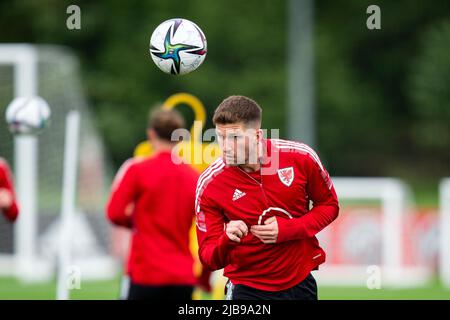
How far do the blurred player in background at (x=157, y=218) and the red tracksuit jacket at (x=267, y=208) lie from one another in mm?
1799

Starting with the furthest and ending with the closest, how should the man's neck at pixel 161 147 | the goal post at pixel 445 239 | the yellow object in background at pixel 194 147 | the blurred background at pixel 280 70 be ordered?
the blurred background at pixel 280 70
the goal post at pixel 445 239
the yellow object in background at pixel 194 147
the man's neck at pixel 161 147

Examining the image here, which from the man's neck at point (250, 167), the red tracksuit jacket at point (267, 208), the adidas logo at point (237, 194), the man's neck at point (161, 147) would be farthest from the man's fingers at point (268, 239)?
the man's neck at point (161, 147)

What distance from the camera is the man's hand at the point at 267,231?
5586mm

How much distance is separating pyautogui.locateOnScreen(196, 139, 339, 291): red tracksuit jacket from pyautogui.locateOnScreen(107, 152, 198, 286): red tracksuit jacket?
180cm

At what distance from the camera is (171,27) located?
20.7 feet

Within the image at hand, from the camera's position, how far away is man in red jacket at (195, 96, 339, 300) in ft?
18.8

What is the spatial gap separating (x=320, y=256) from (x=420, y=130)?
33430 millimetres

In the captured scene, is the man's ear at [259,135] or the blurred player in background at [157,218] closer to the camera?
the man's ear at [259,135]

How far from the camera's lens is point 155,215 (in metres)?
7.66

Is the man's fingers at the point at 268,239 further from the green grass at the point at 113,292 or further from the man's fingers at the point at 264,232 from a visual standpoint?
the green grass at the point at 113,292

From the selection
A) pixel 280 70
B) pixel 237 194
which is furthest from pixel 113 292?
pixel 280 70

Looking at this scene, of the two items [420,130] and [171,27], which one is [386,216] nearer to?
[171,27]

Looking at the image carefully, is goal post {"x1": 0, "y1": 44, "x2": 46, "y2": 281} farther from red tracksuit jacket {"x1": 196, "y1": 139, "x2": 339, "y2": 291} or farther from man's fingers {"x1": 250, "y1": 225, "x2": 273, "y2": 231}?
man's fingers {"x1": 250, "y1": 225, "x2": 273, "y2": 231}
